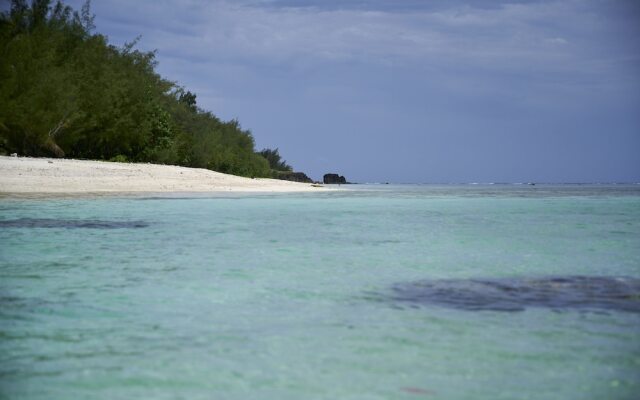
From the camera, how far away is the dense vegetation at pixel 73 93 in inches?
1355

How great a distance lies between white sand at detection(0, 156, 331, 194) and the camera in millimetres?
24203

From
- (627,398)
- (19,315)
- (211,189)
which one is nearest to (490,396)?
(627,398)

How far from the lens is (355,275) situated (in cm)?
660

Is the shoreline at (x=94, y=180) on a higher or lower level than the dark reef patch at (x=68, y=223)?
higher

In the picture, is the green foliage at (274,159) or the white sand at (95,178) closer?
the white sand at (95,178)

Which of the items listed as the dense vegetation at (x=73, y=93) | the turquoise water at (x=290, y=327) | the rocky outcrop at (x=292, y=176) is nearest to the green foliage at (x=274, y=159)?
the rocky outcrop at (x=292, y=176)

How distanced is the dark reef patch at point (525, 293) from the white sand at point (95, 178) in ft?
64.6

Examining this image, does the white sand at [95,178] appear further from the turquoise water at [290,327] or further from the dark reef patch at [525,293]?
the dark reef patch at [525,293]

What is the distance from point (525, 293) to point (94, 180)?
23953 millimetres

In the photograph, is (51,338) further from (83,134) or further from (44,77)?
(83,134)

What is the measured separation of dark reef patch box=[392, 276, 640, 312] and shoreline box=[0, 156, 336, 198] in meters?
18.1

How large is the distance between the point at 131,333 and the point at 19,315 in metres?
1.04

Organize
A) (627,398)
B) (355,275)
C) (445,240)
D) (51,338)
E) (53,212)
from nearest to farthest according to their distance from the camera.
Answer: (627,398) → (51,338) → (355,275) → (445,240) → (53,212)

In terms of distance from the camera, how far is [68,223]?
476 inches
